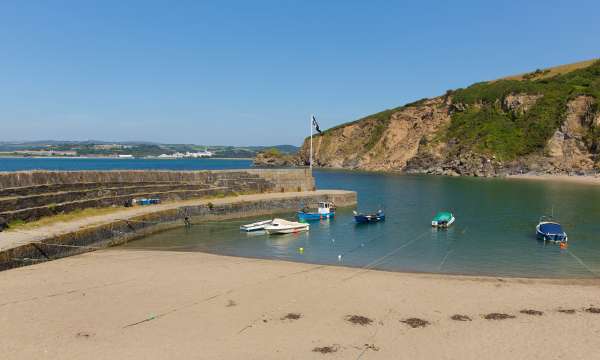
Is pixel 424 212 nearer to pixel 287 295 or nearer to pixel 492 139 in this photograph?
pixel 287 295

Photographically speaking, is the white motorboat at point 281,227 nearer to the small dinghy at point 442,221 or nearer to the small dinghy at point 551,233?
the small dinghy at point 442,221

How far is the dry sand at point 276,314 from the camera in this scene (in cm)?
1433

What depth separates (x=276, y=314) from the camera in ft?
57.5

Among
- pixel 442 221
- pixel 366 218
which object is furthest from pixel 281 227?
pixel 442 221

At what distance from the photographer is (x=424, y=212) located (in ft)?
173

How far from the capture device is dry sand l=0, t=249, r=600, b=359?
1433cm

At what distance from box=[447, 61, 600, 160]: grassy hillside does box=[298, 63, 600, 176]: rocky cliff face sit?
0.24 m

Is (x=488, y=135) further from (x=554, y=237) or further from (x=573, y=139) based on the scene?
(x=554, y=237)

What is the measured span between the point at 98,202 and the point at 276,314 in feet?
87.9

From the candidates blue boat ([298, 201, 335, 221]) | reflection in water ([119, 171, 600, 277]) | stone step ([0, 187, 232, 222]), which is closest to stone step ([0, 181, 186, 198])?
stone step ([0, 187, 232, 222])

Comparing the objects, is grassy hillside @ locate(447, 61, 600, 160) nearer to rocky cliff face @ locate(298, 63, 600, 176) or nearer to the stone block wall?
rocky cliff face @ locate(298, 63, 600, 176)

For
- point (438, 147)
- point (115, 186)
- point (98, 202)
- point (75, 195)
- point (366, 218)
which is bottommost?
point (366, 218)

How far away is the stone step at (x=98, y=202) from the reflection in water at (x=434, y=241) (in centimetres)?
589

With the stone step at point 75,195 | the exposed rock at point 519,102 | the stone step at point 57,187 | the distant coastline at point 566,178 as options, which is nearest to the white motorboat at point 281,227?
the stone step at point 75,195
